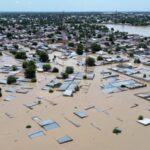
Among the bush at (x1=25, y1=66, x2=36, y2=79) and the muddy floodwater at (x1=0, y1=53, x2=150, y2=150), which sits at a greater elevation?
the bush at (x1=25, y1=66, x2=36, y2=79)

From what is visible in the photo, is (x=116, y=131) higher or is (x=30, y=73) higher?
(x=30, y=73)

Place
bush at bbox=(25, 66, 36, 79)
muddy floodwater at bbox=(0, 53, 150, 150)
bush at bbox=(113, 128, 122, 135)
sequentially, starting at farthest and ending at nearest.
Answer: bush at bbox=(25, 66, 36, 79) → bush at bbox=(113, 128, 122, 135) → muddy floodwater at bbox=(0, 53, 150, 150)

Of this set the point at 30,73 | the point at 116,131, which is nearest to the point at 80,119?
the point at 116,131

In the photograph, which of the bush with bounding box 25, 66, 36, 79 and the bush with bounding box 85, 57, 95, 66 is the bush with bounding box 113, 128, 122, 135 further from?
the bush with bounding box 85, 57, 95, 66

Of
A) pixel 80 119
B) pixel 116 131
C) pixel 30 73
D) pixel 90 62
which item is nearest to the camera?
pixel 116 131

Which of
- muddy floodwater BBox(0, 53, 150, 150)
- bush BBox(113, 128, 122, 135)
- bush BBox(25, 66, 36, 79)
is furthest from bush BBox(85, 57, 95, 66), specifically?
bush BBox(113, 128, 122, 135)

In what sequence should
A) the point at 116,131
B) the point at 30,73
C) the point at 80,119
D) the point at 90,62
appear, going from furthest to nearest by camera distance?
1. the point at 90,62
2. the point at 30,73
3. the point at 80,119
4. the point at 116,131

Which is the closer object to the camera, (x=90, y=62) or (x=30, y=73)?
(x=30, y=73)

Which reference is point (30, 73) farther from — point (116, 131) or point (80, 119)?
point (116, 131)

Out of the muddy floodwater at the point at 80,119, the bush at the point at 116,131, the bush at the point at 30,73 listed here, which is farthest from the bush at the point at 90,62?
the bush at the point at 116,131

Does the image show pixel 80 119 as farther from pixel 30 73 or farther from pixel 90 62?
pixel 90 62

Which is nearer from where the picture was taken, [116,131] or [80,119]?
[116,131]
